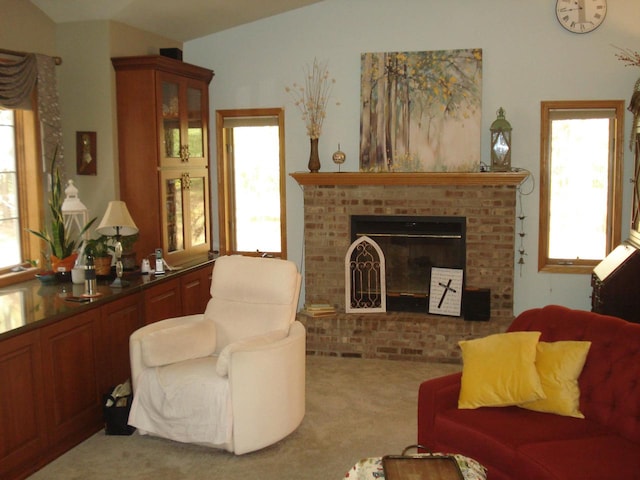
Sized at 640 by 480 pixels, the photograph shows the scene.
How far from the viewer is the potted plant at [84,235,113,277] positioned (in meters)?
4.83

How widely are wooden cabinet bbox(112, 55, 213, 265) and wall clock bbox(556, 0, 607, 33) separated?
Result: 123 inches

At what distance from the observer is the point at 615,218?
5828 mm

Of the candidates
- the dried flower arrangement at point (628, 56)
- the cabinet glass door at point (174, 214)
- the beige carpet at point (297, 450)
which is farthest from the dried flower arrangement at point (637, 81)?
the cabinet glass door at point (174, 214)

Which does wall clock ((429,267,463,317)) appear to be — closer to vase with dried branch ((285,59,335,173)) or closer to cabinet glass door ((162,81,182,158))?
vase with dried branch ((285,59,335,173))

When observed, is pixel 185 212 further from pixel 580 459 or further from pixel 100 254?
pixel 580 459

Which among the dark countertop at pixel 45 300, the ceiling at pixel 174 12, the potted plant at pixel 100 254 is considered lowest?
the dark countertop at pixel 45 300

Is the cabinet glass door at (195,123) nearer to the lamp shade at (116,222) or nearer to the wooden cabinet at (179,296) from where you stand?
the wooden cabinet at (179,296)

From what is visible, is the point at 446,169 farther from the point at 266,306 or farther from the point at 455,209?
the point at 266,306

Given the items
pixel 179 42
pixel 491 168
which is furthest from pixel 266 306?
pixel 179 42

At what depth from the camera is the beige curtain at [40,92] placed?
4.71m

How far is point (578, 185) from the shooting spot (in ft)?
19.5

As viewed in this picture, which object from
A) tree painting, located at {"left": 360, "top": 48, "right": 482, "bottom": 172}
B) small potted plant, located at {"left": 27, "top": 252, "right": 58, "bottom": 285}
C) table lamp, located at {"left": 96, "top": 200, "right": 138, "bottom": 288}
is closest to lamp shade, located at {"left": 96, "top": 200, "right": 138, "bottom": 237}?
table lamp, located at {"left": 96, "top": 200, "right": 138, "bottom": 288}

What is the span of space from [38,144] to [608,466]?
4.30m

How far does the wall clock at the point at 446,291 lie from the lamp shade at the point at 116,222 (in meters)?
2.56
